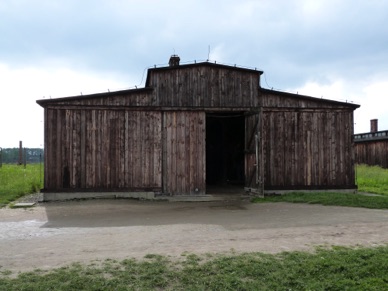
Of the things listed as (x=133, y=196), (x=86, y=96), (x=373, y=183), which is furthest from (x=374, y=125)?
(x=86, y=96)

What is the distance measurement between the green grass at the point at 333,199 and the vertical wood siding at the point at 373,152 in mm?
21676

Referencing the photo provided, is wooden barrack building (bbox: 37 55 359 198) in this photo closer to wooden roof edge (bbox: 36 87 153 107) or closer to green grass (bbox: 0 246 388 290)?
wooden roof edge (bbox: 36 87 153 107)

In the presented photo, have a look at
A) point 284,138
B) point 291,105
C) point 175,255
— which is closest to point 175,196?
point 284,138

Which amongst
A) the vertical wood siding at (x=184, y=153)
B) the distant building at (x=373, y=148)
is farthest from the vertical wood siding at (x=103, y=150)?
the distant building at (x=373, y=148)

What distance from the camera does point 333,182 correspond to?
17844mm

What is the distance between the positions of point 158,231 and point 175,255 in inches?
98.8

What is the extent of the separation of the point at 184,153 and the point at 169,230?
763cm

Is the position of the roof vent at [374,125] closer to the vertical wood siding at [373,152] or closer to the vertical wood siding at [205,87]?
the vertical wood siding at [373,152]

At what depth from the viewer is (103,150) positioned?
16391 mm

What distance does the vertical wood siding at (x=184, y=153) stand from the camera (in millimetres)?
16766

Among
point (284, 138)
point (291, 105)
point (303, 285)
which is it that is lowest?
point (303, 285)

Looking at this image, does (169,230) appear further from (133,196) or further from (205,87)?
(205,87)

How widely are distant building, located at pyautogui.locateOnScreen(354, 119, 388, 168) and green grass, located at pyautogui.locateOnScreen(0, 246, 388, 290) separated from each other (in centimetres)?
3134

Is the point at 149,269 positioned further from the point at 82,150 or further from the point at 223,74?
the point at 223,74
